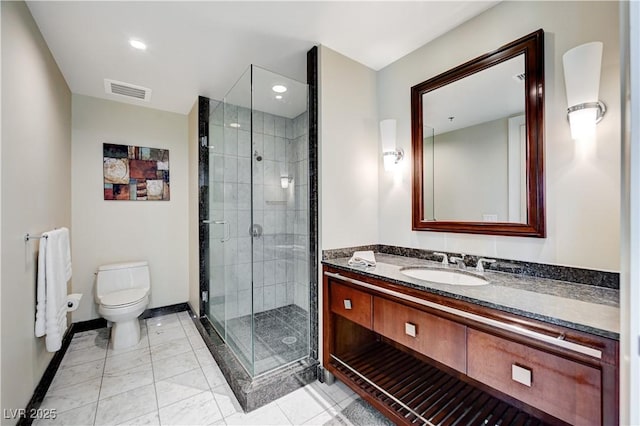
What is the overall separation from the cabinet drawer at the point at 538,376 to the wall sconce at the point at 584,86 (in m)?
1.04

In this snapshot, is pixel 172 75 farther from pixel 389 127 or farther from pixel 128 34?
pixel 389 127

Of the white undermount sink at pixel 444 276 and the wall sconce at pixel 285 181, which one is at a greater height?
the wall sconce at pixel 285 181

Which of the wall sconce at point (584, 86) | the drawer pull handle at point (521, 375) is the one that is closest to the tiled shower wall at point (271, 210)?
the drawer pull handle at point (521, 375)

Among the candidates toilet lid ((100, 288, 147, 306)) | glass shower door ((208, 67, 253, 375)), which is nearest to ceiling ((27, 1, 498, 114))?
glass shower door ((208, 67, 253, 375))

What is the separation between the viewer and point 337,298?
6.07 ft

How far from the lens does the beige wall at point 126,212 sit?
8.82 feet

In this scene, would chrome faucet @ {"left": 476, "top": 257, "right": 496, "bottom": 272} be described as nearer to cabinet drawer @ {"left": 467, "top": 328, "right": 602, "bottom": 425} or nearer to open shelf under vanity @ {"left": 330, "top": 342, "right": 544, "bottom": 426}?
cabinet drawer @ {"left": 467, "top": 328, "right": 602, "bottom": 425}

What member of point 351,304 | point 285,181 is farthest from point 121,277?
point 351,304

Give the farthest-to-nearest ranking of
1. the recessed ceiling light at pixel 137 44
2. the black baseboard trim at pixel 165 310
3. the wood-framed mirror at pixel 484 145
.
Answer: the black baseboard trim at pixel 165 310 → the recessed ceiling light at pixel 137 44 → the wood-framed mirror at pixel 484 145

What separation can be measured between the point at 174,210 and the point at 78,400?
1.90 meters

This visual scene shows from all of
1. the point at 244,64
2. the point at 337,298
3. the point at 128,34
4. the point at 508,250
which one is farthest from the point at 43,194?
the point at 508,250

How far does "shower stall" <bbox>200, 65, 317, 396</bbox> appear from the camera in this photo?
2051 millimetres

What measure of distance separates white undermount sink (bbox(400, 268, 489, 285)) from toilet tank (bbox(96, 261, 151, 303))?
261 centimetres

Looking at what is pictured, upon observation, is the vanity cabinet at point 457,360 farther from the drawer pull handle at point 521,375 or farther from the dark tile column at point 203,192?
the dark tile column at point 203,192
